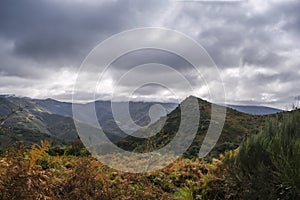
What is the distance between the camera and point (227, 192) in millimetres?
6164

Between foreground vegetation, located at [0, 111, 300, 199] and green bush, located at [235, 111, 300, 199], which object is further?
green bush, located at [235, 111, 300, 199]

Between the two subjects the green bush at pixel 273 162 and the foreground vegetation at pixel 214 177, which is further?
the green bush at pixel 273 162

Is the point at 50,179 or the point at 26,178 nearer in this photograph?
the point at 26,178

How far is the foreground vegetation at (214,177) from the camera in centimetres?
446

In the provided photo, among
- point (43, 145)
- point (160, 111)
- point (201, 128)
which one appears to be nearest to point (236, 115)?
point (201, 128)

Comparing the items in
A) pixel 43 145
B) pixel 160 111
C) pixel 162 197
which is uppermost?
pixel 160 111

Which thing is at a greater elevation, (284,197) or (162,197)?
(284,197)

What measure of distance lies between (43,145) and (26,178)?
1442 mm

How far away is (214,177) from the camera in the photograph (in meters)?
6.60

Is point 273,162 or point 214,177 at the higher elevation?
point 273,162

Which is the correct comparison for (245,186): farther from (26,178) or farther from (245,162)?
(26,178)

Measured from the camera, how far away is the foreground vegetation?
14.6 ft

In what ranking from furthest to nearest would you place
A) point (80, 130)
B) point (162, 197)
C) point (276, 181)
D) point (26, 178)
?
point (80, 130)
point (162, 197)
point (276, 181)
point (26, 178)

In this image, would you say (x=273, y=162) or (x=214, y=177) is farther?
(x=214, y=177)
